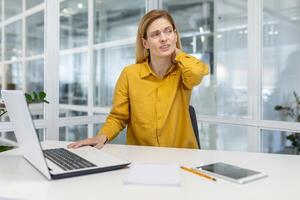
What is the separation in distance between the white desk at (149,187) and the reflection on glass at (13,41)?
10.1ft

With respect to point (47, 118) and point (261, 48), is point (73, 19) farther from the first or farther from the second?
point (261, 48)

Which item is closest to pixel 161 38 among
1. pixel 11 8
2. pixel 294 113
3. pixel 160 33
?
pixel 160 33

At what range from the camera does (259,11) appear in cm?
243

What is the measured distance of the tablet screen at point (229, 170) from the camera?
1.04 m

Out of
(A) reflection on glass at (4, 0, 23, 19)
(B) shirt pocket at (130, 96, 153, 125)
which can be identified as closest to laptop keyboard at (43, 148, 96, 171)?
(B) shirt pocket at (130, 96, 153, 125)

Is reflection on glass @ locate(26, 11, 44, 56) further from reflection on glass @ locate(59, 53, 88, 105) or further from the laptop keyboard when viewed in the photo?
the laptop keyboard

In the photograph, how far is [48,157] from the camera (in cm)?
123

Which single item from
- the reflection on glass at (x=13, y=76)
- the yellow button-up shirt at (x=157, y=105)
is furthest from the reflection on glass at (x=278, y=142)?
the reflection on glass at (x=13, y=76)

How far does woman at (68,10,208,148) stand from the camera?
1.86m

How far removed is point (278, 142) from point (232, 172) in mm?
1544

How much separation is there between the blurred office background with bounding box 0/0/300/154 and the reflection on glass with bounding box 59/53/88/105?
0.03ft

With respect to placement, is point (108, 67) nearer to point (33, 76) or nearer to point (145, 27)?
point (33, 76)

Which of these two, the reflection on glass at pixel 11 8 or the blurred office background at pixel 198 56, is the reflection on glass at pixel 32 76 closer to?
the blurred office background at pixel 198 56

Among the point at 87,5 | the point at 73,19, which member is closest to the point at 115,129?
the point at 87,5
